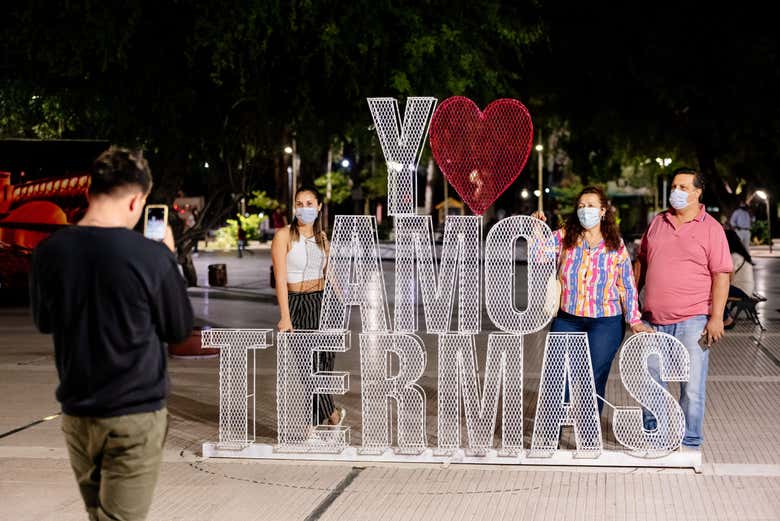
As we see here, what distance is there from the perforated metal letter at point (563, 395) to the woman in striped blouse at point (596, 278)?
0.19 metres

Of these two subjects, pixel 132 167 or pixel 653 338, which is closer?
pixel 132 167

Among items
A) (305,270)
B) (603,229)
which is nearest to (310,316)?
(305,270)

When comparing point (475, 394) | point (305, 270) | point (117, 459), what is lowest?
point (475, 394)

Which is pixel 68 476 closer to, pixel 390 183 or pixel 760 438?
pixel 390 183

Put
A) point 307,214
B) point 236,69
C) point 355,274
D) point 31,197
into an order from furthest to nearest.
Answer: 1. point 31,197
2. point 236,69
3. point 355,274
4. point 307,214

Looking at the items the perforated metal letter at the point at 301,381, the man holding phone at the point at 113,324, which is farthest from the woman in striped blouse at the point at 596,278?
the man holding phone at the point at 113,324

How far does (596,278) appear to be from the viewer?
7.49 m

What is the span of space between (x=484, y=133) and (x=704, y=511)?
3070 mm

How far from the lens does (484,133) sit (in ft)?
26.4

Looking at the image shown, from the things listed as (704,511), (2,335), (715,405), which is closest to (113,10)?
(2,335)

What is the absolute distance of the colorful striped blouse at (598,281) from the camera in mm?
7484

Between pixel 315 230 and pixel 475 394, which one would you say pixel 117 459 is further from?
pixel 315 230

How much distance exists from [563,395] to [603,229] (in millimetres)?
1122

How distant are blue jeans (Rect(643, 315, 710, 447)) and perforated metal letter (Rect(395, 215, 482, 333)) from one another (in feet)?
4.13
